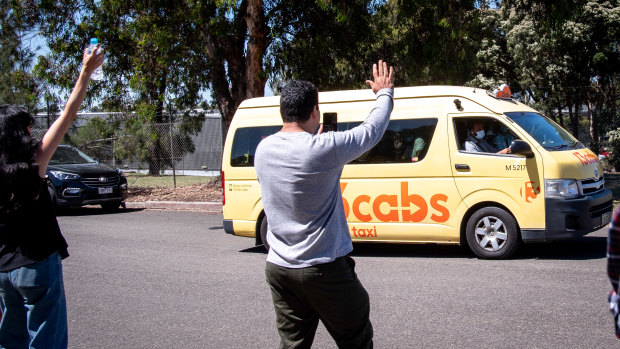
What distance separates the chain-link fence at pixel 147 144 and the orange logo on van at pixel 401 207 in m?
13.4

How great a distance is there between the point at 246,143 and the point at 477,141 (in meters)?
3.30

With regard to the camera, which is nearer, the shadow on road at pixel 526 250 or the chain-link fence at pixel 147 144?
the shadow on road at pixel 526 250

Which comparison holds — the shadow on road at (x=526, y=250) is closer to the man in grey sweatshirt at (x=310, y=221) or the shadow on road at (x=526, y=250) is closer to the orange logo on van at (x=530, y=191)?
the orange logo on van at (x=530, y=191)

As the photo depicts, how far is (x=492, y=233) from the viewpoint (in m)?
8.08

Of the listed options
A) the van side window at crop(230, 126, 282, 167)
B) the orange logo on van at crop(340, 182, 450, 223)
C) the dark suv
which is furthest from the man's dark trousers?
the dark suv

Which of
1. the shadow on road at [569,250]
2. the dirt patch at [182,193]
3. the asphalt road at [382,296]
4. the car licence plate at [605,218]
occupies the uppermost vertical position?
the car licence plate at [605,218]

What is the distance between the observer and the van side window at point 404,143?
8.39m

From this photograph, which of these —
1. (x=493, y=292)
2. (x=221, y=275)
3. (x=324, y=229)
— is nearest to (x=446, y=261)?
(x=493, y=292)

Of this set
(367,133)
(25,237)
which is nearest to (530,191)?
(367,133)

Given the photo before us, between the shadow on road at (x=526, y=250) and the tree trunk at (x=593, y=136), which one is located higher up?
the tree trunk at (x=593, y=136)

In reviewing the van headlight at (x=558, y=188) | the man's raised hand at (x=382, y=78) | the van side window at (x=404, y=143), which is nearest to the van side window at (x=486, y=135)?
the van side window at (x=404, y=143)

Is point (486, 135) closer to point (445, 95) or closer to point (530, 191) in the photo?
point (445, 95)

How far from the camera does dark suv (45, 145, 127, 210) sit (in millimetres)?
14547

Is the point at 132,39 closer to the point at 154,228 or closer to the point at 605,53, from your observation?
the point at 154,228
